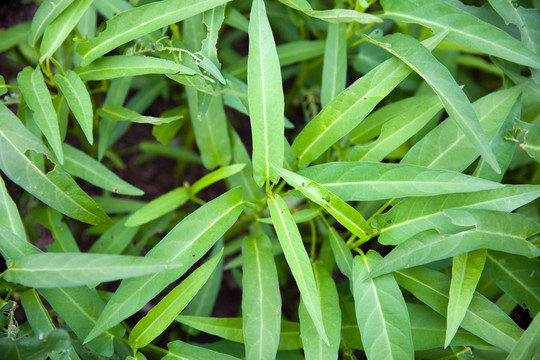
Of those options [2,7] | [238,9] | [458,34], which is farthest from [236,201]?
[2,7]

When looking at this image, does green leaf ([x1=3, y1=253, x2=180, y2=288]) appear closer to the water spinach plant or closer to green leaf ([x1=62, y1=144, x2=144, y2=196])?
the water spinach plant

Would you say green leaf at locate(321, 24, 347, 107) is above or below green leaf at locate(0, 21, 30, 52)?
below

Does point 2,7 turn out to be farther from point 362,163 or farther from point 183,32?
point 362,163

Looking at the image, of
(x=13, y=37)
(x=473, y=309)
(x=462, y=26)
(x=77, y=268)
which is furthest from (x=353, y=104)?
(x=13, y=37)

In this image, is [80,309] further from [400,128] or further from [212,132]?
[400,128]

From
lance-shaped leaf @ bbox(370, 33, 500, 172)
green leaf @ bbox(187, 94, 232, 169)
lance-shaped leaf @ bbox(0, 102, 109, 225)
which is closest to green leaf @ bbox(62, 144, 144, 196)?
lance-shaped leaf @ bbox(0, 102, 109, 225)

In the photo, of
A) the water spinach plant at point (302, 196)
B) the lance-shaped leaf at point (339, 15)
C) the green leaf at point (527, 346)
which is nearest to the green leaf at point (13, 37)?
the water spinach plant at point (302, 196)

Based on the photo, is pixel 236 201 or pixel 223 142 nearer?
pixel 236 201
